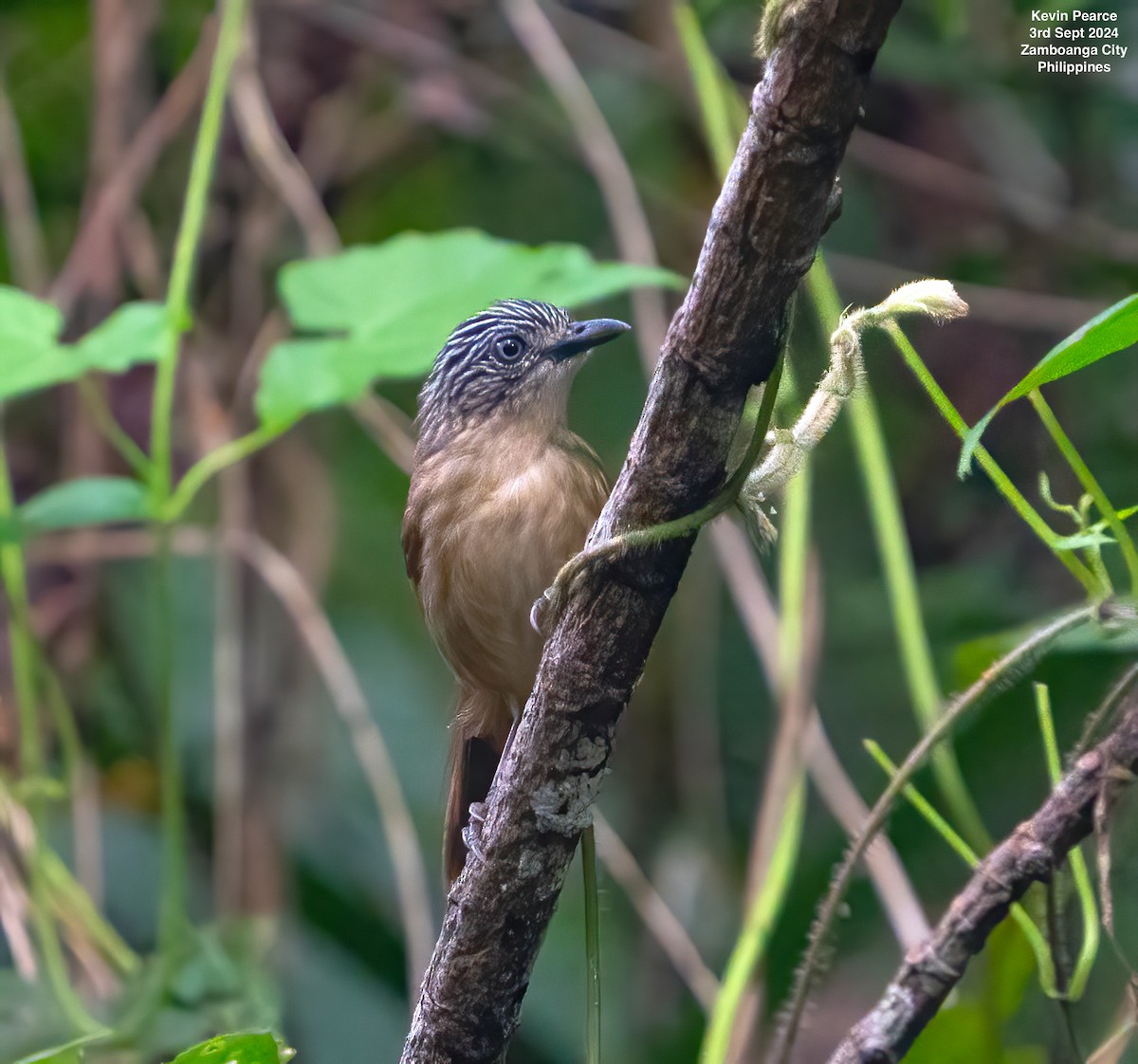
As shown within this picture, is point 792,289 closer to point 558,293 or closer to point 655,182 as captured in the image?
point 558,293

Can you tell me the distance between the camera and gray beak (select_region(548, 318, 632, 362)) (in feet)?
7.48

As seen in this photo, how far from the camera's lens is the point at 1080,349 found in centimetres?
110

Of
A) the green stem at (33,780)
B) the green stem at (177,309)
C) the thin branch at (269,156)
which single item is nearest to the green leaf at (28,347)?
the green stem at (177,309)

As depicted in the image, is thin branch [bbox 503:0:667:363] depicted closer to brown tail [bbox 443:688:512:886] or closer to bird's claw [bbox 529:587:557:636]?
brown tail [bbox 443:688:512:886]

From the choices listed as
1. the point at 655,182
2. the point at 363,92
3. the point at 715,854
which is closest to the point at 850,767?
the point at 715,854

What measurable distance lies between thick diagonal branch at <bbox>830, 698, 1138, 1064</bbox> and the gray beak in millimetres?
1136

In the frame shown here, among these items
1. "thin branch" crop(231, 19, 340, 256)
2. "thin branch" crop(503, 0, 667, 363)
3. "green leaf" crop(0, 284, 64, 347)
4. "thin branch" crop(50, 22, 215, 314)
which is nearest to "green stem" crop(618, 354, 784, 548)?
"green leaf" crop(0, 284, 64, 347)

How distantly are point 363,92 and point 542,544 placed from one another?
8.17ft

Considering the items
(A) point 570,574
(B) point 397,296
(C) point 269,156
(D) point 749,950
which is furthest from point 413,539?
(C) point 269,156

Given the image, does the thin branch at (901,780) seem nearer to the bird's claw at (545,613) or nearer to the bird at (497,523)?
the bird's claw at (545,613)

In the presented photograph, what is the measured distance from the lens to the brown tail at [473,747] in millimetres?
2150

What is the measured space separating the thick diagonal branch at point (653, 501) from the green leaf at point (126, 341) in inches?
46.2

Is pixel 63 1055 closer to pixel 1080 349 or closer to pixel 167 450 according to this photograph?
pixel 167 450

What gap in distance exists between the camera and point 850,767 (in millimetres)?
4027
